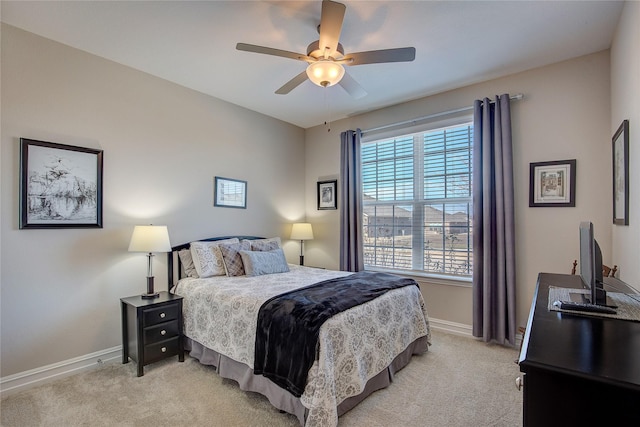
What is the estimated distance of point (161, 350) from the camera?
2785mm

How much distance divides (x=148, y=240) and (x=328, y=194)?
2.65 meters

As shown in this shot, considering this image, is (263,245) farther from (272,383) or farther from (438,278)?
(438,278)

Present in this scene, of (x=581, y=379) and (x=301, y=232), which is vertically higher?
(x=301, y=232)

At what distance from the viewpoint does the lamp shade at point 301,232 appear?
4582 millimetres

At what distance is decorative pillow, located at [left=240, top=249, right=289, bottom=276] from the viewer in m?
3.35

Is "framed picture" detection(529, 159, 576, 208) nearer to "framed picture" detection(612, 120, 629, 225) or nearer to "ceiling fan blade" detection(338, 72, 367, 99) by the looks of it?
"framed picture" detection(612, 120, 629, 225)

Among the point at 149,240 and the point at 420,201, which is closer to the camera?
the point at 149,240

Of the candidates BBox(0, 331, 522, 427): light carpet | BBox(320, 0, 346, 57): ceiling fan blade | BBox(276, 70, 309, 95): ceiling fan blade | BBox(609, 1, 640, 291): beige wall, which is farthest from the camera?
BBox(276, 70, 309, 95): ceiling fan blade

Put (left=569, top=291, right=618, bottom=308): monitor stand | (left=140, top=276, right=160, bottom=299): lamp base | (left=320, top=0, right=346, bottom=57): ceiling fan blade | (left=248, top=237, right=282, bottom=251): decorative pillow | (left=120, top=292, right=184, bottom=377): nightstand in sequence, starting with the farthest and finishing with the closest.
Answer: (left=248, top=237, right=282, bottom=251): decorative pillow
(left=140, top=276, right=160, bottom=299): lamp base
(left=120, top=292, right=184, bottom=377): nightstand
(left=320, top=0, right=346, bottom=57): ceiling fan blade
(left=569, top=291, right=618, bottom=308): monitor stand

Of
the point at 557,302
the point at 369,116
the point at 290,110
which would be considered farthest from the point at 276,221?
the point at 557,302

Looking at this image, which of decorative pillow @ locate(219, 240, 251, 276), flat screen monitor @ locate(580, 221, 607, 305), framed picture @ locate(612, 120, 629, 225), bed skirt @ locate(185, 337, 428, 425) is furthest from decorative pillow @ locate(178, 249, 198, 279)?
framed picture @ locate(612, 120, 629, 225)

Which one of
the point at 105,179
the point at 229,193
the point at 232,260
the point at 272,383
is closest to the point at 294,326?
the point at 272,383

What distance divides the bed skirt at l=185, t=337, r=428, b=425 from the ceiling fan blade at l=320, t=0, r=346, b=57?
233cm

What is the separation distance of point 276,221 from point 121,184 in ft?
6.92
